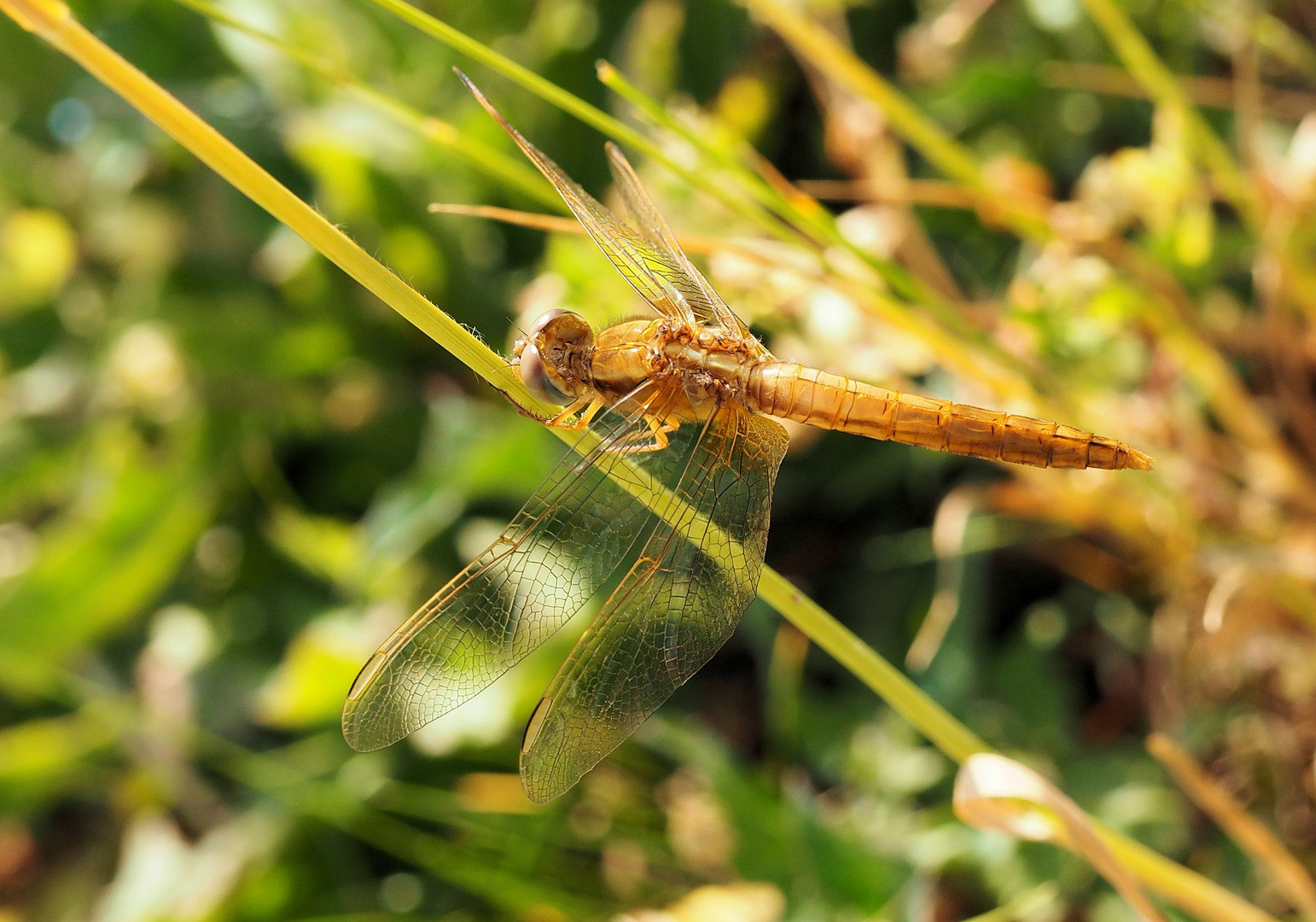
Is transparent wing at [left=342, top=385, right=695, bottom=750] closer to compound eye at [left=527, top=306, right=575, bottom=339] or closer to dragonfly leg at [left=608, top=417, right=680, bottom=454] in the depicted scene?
dragonfly leg at [left=608, top=417, right=680, bottom=454]

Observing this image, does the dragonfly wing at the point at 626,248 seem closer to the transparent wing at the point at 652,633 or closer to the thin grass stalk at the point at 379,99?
the thin grass stalk at the point at 379,99

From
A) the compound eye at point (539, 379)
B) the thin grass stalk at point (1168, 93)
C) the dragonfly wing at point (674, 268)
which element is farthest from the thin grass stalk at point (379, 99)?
the thin grass stalk at point (1168, 93)

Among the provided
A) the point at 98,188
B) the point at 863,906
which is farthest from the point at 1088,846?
the point at 98,188

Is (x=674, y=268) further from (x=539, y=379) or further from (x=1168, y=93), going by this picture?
(x=1168, y=93)

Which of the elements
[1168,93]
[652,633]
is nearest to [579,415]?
[652,633]

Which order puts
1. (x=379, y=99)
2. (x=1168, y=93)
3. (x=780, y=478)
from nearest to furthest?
(x=379, y=99), (x=1168, y=93), (x=780, y=478)
